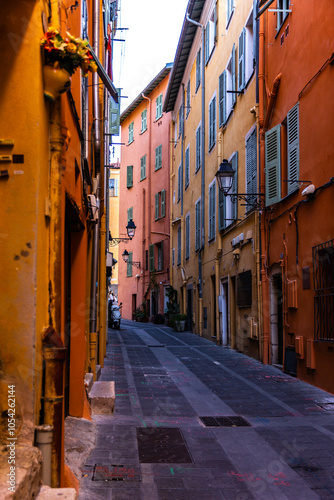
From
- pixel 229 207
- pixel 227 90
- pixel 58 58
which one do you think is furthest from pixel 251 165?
pixel 58 58

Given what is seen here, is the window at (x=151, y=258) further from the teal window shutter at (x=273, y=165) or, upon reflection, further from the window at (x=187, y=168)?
the teal window shutter at (x=273, y=165)

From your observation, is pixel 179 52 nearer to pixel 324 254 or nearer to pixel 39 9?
pixel 324 254

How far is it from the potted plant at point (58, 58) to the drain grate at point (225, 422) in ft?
14.1

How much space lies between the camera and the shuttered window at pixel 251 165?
13070mm

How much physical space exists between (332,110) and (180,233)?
1815 cm

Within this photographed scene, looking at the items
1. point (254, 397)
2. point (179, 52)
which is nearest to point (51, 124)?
point (254, 397)

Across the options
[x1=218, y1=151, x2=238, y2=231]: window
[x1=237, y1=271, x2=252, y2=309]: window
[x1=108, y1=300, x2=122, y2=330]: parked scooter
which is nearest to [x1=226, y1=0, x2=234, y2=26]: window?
[x1=218, y1=151, x2=238, y2=231]: window

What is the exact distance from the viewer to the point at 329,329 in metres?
8.69

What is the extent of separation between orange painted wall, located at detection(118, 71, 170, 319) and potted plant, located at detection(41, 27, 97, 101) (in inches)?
1029

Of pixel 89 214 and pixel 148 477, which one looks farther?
pixel 89 214

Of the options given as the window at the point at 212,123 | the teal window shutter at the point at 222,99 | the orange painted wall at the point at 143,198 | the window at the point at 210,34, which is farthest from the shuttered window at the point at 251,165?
the orange painted wall at the point at 143,198

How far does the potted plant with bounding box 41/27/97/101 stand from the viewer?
3.59 metres

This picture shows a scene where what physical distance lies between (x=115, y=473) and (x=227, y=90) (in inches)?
539

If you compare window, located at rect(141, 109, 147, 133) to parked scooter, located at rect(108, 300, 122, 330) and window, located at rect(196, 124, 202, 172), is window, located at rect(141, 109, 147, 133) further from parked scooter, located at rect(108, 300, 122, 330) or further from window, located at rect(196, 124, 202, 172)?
parked scooter, located at rect(108, 300, 122, 330)
